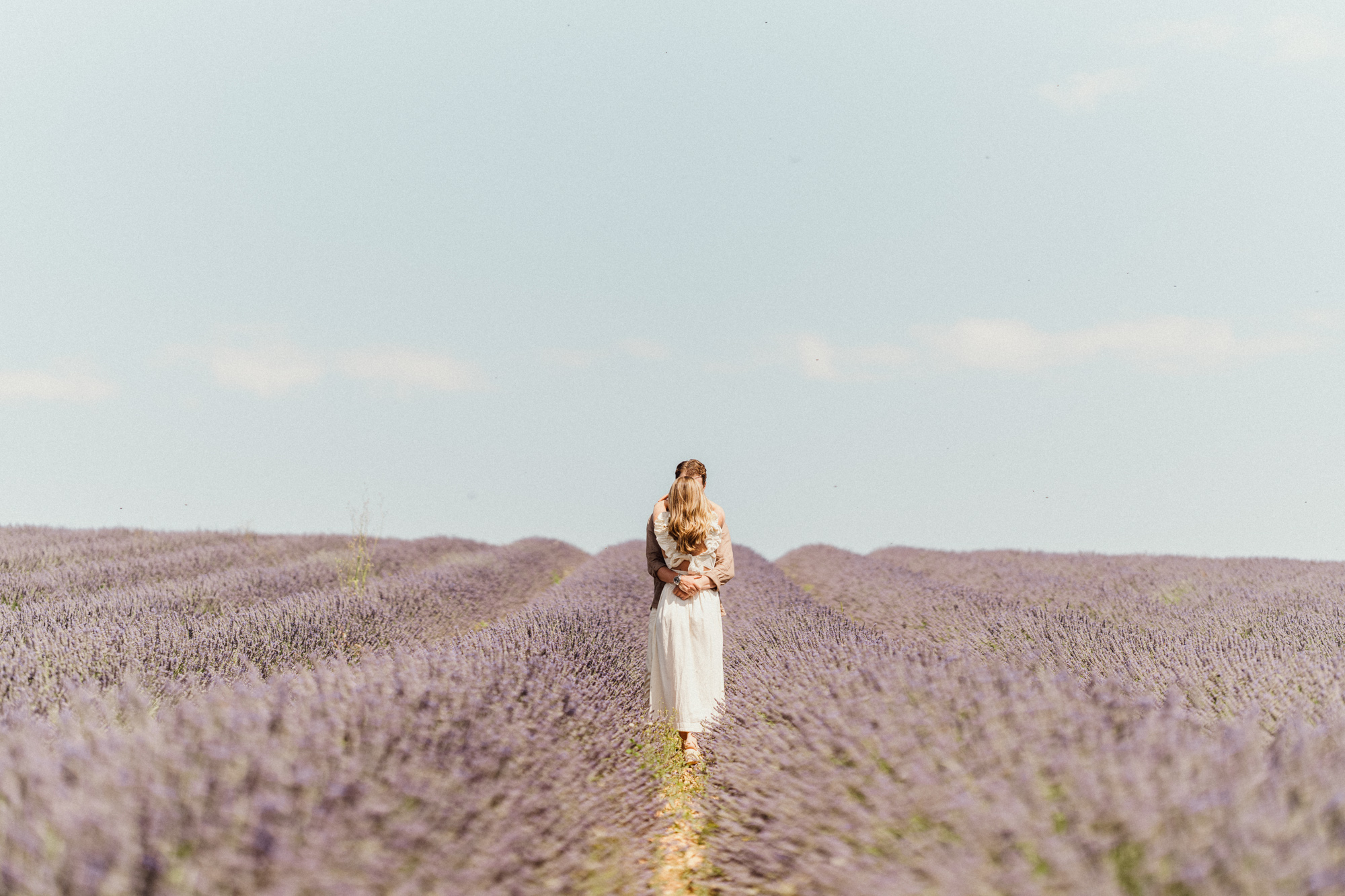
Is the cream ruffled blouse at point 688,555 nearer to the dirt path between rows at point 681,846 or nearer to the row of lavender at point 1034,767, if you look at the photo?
the row of lavender at point 1034,767

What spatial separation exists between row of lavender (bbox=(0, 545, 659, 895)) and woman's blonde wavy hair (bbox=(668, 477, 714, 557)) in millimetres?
1365

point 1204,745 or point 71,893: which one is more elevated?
point 1204,745

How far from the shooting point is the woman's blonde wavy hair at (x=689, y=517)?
160 inches

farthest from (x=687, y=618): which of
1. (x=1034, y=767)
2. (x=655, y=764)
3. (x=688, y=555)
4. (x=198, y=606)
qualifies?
(x=198, y=606)

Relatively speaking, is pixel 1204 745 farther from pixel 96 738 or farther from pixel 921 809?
pixel 96 738

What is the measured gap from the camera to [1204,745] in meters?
1.70

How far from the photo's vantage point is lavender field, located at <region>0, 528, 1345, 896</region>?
4.52 ft

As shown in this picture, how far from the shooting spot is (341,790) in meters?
1.55

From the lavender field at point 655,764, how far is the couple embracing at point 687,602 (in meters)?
0.18

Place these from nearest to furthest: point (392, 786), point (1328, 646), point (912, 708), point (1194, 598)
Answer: point (392, 786) → point (912, 708) → point (1328, 646) → point (1194, 598)

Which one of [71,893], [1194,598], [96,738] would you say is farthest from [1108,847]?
[1194,598]

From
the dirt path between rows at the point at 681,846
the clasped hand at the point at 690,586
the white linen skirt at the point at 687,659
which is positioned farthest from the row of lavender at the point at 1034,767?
the clasped hand at the point at 690,586

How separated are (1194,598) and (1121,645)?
3.20 meters

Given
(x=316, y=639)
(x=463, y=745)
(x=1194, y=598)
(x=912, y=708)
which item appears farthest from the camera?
(x=1194, y=598)
